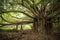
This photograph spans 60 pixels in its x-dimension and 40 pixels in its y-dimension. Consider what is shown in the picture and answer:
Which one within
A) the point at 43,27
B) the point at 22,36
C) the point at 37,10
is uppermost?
the point at 37,10

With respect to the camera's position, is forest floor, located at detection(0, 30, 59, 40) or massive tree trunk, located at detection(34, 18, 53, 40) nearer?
forest floor, located at detection(0, 30, 59, 40)

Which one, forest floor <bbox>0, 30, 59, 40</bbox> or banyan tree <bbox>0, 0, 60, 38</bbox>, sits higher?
banyan tree <bbox>0, 0, 60, 38</bbox>

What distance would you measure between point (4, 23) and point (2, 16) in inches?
8.5

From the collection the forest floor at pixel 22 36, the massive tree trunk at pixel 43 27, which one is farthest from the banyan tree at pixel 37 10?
the forest floor at pixel 22 36

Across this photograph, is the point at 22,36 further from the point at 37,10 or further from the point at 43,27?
the point at 37,10

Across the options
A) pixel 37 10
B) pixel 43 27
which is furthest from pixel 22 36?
pixel 37 10

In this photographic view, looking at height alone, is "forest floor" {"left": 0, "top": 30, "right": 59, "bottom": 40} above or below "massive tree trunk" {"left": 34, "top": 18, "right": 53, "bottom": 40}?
below

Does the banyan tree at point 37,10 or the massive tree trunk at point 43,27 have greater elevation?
the banyan tree at point 37,10

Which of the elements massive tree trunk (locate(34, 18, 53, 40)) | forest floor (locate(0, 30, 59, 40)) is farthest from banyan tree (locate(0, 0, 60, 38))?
forest floor (locate(0, 30, 59, 40))

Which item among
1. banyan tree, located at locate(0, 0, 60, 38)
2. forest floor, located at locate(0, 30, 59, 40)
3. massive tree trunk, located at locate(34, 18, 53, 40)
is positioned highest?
banyan tree, located at locate(0, 0, 60, 38)

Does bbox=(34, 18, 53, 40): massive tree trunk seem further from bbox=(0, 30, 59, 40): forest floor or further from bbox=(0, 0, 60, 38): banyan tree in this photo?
bbox=(0, 30, 59, 40): forest floor

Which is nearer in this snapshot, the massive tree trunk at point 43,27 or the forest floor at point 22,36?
the forest floor at point 22,36

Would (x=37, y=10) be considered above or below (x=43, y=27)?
above

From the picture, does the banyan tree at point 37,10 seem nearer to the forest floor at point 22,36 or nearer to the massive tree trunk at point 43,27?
the massive tree trunk at point 43,27
